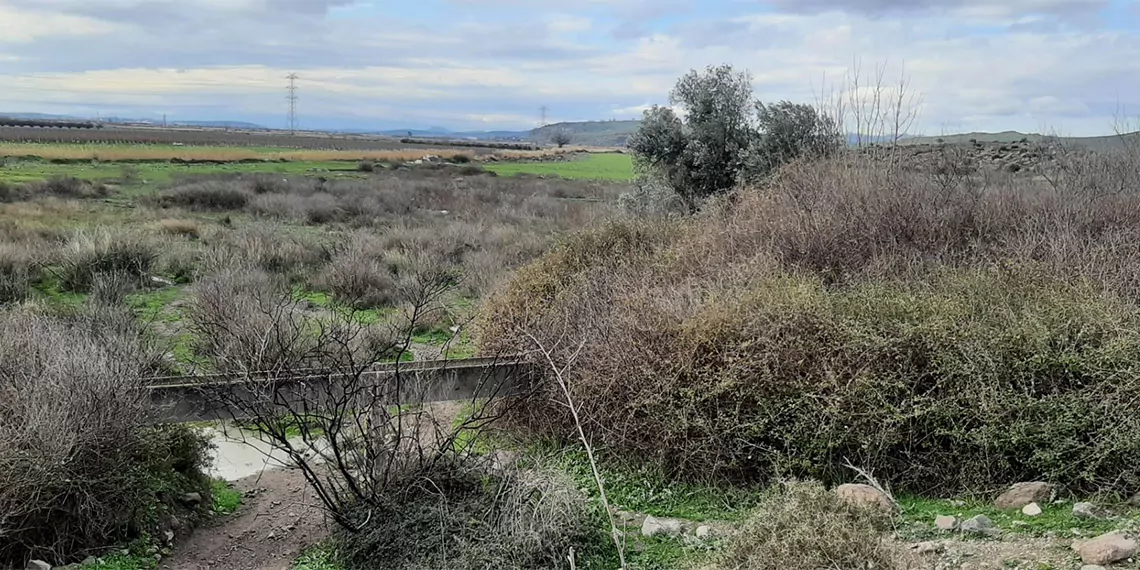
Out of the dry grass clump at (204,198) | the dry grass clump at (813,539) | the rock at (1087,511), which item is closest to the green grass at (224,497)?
the dry grass clump at (813,539)

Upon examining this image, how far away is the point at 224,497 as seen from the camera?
6.73m

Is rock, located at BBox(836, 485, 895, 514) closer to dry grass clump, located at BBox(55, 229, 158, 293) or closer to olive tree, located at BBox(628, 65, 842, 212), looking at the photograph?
olive tree, located at BBox(628, 65, 842, 212)

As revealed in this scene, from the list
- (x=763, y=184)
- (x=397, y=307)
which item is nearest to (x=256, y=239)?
(x=397, y=307)

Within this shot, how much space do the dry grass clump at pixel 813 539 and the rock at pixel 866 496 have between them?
186 millimetres

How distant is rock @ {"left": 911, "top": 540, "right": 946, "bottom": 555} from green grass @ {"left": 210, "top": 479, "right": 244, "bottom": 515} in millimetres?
5114

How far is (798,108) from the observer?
45.9ft

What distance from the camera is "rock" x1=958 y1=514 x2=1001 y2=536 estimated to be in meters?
4.81

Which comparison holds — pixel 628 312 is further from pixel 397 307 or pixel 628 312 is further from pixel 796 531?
pixel 397 307

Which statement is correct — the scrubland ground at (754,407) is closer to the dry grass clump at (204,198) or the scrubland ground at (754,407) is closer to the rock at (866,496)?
the rock at (866,496)

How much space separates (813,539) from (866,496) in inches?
56.3

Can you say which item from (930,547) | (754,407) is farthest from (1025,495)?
(754,407)

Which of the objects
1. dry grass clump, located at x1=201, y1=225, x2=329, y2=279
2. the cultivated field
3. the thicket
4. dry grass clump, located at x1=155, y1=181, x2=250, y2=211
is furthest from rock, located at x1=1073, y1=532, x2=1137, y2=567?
the cultivated field

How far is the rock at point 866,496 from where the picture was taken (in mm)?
4734

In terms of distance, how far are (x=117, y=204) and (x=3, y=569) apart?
25241 millimetres
